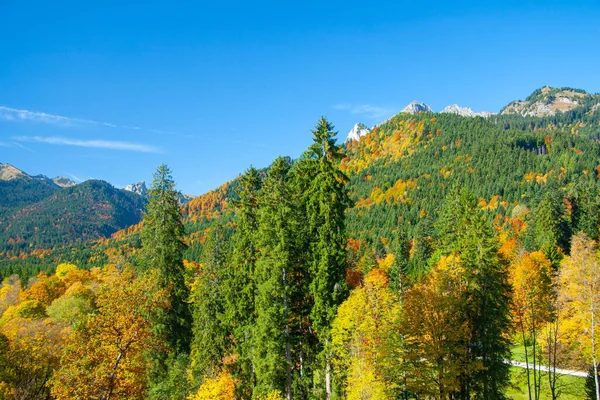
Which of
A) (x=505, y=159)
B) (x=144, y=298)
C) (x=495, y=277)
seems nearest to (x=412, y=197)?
(x=505, y=159)

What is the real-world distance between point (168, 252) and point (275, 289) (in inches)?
464

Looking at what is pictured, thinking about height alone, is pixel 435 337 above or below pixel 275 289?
below

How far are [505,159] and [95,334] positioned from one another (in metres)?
206

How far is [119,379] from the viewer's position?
18.6 m

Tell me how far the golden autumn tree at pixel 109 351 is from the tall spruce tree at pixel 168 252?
13.1 meters

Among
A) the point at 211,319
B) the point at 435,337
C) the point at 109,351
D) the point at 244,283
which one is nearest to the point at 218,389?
the point at 244,283

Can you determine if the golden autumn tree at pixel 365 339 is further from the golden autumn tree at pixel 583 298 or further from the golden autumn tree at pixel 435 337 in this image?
the golden autumn tree at pixel 583 298

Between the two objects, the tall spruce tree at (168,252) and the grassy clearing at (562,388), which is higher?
the tall spruce tree at (168,252)

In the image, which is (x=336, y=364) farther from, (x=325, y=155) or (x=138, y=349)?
(x=325, y=155)

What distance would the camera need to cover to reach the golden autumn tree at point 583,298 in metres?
27.5

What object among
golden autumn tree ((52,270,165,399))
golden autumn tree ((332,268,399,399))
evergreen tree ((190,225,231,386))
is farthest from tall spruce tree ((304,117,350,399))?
golden autumn tree ((52,270,165,399))

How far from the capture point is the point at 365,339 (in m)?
24.1

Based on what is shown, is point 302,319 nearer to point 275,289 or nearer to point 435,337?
point 275,289

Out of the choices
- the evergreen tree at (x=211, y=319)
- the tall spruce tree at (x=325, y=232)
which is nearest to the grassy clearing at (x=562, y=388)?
the tall spruce tree at (x=325, y=232)
